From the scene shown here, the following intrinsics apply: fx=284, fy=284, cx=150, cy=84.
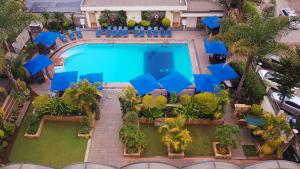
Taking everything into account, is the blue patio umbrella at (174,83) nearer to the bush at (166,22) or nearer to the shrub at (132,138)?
the shrub at (132,138)

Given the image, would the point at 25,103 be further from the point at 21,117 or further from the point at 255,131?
the point at 255,131

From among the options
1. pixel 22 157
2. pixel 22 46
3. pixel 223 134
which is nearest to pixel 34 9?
pixel 22 46

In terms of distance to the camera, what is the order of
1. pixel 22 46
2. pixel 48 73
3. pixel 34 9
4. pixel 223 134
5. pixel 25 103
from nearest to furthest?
1. pixel 223 134
2. pixel 25 103
3. pixel 48 73
4. pixel 22 46
5. pixel 34 9

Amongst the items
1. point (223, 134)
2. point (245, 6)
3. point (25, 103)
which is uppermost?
point (245, 6)

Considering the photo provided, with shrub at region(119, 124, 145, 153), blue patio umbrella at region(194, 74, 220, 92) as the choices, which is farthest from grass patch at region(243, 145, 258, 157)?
shrub at region(119, 124, 145, 153)

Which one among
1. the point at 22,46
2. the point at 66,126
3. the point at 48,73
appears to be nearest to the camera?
the point at 66,126

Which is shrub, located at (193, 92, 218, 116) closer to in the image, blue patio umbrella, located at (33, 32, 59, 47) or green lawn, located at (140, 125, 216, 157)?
green lawn, located at (140, 125, 216, 157)

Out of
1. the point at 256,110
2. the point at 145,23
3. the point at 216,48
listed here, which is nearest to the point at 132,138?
the point at 256,110

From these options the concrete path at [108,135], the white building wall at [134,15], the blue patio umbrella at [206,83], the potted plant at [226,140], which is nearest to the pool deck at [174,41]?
the white building wall at [134,15]

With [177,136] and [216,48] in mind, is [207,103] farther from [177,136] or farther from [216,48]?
[216,48]
